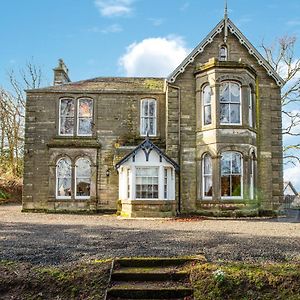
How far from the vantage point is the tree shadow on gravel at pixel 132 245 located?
8.96 metres

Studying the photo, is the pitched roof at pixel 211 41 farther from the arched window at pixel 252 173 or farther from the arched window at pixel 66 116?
the arched window at pixel 66 116

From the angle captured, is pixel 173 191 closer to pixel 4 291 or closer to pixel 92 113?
pixel 92 113

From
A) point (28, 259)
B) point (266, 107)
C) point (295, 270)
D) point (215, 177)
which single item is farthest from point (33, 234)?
point (266, 107)

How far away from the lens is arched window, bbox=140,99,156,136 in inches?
948

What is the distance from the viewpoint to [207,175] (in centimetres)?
2145

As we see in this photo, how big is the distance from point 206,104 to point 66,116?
8.61 metres

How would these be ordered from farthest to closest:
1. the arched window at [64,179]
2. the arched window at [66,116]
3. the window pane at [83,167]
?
the arched window at [66,116], the window pane at [83,167], the arched window at [64,179]

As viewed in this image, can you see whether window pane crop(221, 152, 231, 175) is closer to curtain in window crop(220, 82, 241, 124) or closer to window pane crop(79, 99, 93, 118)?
curtain in window crop(220, 82, 241, 124)

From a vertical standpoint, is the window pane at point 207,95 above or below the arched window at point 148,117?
above

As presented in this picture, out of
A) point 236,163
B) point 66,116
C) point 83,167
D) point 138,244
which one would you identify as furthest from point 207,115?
point 138,244

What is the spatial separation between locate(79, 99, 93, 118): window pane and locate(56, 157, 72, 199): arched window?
2.94 metres

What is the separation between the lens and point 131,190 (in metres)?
20.5

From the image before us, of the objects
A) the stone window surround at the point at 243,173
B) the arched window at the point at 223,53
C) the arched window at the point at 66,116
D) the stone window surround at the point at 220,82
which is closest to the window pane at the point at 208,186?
the stone window surround at the point at 243,173

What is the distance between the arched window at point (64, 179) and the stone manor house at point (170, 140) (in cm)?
6
